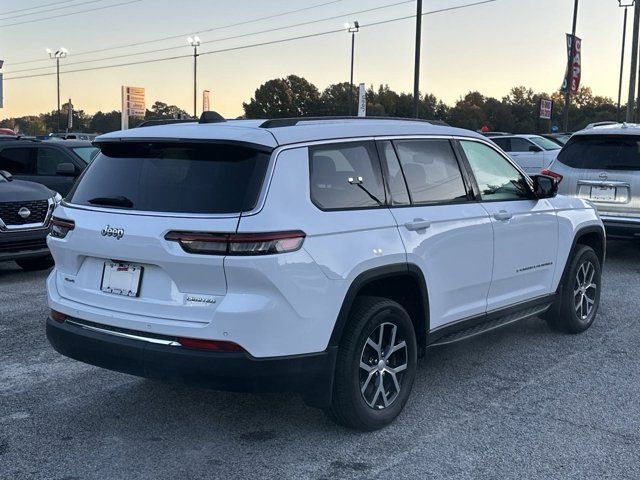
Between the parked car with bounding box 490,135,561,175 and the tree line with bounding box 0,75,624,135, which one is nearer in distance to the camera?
the parked car with bounding box 490,135,561,175

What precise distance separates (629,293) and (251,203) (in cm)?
583

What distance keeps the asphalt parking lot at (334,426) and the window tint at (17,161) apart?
673 cm

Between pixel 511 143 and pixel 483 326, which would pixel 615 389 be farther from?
pixel 511 143

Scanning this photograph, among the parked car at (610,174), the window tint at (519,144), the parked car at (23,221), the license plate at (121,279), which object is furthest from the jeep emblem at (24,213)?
the window tint at (519,144)

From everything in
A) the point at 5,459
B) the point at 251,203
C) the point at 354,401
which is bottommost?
the point at 5,459

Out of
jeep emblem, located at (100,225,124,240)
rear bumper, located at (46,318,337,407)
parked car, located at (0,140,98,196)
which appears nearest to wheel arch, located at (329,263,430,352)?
rear bumper, located at (46,318,337,407)

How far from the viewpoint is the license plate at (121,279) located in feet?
12.1

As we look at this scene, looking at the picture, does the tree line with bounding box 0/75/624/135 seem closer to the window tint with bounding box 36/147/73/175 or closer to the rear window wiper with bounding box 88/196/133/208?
the window tint with bounding box 36/147/73/175

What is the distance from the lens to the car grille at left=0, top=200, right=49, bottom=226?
8.71m

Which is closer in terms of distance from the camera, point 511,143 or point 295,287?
point 295,287

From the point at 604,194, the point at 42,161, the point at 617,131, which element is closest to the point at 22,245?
the point at 42,161

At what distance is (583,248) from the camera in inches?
244

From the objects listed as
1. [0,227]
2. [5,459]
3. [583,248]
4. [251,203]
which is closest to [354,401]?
[251,203]

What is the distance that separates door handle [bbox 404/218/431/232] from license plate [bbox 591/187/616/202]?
19.3ft
